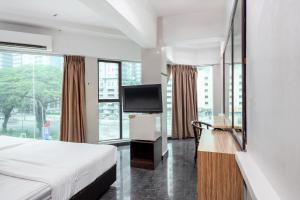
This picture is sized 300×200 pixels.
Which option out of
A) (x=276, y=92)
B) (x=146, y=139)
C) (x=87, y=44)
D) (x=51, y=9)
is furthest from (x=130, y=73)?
(x=276, y=92)

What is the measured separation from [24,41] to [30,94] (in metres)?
1.18

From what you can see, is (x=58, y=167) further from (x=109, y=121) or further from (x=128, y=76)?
(x=128, y=76)

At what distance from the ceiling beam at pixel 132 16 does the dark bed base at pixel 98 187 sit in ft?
6.77

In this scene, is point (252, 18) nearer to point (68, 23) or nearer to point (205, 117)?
point (68, 23)

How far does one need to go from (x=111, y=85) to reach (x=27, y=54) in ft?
6.66

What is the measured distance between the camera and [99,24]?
4.05 meters

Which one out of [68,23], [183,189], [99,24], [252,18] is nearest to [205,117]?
[183,189]

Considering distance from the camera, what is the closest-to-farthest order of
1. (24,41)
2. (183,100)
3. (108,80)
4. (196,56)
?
(24,41)
(108,80)
(183,100)
(196,56)

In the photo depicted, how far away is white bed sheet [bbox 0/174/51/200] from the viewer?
146cm

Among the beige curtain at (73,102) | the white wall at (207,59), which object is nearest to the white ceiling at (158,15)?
the beige curtain at (73,102)

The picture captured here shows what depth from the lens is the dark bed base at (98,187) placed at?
2075 mm

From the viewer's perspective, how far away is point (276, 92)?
79 cm

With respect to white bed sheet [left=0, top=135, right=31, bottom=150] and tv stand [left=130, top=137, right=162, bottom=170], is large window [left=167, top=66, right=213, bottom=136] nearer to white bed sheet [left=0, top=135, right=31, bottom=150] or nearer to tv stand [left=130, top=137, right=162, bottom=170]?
tv stand [left=130, top=137, right=162, bottom=170]

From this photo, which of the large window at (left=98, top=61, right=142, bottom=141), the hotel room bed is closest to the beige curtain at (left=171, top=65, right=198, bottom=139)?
the large window at (left=98, top=61, right=142, bottom=141)
